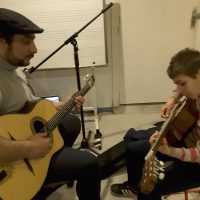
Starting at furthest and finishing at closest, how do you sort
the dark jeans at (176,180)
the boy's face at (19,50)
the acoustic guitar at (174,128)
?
the boy's face at (19,50) < the dark jeans at (176,180) < the acoustic guitar at (174,128)

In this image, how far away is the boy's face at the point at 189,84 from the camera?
4.11 ft

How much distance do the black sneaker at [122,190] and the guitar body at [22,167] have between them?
Answer: 593mm

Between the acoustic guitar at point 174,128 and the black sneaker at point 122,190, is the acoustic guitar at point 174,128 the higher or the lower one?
the higher one

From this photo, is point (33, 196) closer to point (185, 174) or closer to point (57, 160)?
point (57, 160)

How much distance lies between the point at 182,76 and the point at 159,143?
304 millimetres

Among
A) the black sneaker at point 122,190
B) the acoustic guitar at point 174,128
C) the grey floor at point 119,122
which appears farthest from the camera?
the grey floor at point 119,122

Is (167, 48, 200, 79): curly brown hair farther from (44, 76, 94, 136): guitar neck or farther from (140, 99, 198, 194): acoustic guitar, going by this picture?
(44, 76, 94, 136): guitar neck

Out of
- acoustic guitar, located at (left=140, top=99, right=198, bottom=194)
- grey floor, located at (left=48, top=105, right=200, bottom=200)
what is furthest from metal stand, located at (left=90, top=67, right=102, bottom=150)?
acoustic guitar, located at (left=140, top=99, right=198, bottom=194)

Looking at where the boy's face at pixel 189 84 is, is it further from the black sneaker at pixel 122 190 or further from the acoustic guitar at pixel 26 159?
the black sneaker at pixel 122 190

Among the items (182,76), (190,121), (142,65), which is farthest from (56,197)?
(142,65)

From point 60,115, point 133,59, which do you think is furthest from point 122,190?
point 133,59

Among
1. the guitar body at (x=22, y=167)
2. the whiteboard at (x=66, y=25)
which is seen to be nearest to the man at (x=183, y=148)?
the guitar body at (x=22, y=167)

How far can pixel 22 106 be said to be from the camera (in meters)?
1.45

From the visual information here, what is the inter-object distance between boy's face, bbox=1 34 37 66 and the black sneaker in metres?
0.97
